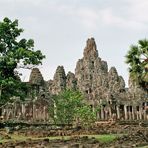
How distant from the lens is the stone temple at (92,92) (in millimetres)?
58688

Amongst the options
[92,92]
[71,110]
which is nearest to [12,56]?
[71,110]

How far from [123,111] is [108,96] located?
3.13 metres

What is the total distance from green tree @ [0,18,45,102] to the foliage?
4.61 metres

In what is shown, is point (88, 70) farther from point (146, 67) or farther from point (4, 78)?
point (146, 67)

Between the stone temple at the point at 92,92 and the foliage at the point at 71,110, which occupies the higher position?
the stone temple at the point at 92,92

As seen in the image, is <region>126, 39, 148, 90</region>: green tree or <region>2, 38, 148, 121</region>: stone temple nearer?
<region>126, 39, 148, 90</region>: green tree

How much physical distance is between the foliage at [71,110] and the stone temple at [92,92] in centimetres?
413

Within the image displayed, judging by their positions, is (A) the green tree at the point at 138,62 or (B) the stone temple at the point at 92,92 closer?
(A) the green tree at the point at 138,62

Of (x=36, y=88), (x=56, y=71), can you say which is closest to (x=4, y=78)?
(x=36, y=88)

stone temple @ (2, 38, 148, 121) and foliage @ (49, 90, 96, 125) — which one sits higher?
stone temple @ (2, 38, 148, 121)

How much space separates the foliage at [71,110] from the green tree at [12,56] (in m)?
4.61

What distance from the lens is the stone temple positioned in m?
58.7

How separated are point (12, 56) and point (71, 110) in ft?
26.8

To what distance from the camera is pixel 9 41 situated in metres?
39.4
